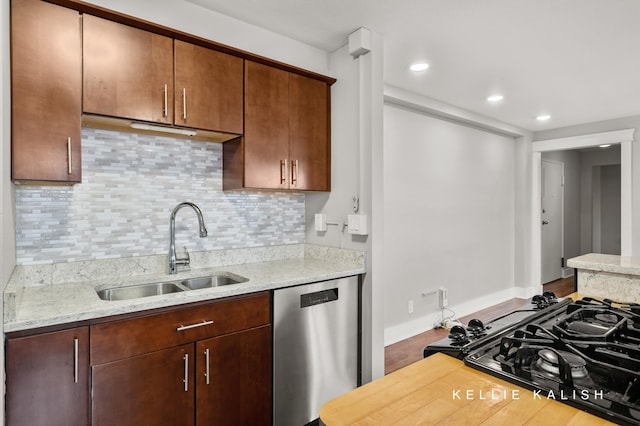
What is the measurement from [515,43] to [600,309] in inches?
82.7

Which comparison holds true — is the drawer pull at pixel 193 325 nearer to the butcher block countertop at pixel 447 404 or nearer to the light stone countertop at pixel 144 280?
the light stone countertop at pixel 144 280

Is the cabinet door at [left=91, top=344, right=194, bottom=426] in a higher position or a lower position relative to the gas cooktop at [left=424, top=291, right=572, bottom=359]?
lower

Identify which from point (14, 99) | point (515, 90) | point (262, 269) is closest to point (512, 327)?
point (262, 269)

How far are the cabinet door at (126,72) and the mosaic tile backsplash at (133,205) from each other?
316 millimetres

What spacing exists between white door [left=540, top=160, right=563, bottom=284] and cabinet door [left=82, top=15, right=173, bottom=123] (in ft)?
18.6

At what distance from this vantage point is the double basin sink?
1.95 metres

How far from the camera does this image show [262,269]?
235cm

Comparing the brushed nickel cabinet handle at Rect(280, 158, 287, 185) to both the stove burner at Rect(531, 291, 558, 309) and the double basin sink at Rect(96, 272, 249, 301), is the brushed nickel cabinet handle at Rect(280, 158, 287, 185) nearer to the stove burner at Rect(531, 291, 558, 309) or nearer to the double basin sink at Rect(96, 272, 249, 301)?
the double basin sink at Rect(96, 272, 249, 301)

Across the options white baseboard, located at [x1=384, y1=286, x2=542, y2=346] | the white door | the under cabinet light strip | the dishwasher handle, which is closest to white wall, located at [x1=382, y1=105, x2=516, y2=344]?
white baseboard, located at [x1=384, y1=286, x2=542, y2=346]

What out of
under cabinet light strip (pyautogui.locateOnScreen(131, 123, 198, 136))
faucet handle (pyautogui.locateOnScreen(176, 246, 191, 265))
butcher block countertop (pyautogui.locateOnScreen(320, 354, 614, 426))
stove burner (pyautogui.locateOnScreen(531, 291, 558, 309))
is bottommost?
butcher block countertop (pyautogui.locateOnScreen(320, 354, 614, 426))

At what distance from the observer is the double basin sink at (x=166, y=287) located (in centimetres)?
195

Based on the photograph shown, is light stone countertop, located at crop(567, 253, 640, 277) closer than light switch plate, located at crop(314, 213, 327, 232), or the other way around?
light stone countertop, located at crop(567, 253, 640, 277)

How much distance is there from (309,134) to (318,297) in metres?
1.12

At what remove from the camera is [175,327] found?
1648mm
